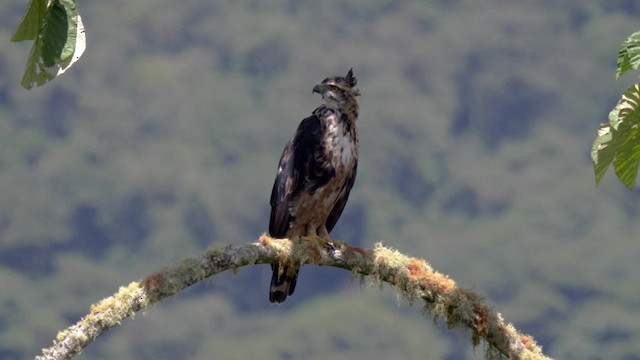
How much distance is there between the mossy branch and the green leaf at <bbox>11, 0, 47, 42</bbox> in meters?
1.27

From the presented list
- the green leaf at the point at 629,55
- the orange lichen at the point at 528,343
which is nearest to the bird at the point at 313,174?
the orange lichen at the point at 528,343

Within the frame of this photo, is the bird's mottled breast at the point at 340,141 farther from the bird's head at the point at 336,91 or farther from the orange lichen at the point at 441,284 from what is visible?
the orange lichen at the point at 441,284

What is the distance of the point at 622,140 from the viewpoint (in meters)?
5.58

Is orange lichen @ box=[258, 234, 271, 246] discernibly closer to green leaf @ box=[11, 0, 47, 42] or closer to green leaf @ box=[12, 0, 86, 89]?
green leaf @ box=[12, 0, 86, 89]

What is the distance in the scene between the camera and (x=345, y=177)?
9.00 metres

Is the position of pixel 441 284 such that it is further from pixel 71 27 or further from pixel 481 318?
pixel 71 27

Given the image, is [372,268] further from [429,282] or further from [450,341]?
[450,341]

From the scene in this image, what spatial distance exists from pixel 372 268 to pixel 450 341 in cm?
3501

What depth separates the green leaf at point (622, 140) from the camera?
5.53 metres

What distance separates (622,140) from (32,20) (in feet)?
8.90

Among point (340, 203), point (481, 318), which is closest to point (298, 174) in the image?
point (340, 203)

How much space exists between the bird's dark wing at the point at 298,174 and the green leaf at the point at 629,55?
3456mm

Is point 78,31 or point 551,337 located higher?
point 551,337

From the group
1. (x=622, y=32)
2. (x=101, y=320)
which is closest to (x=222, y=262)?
(x=101, y=320)
